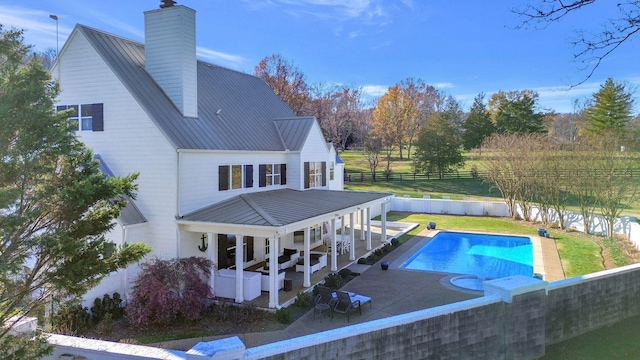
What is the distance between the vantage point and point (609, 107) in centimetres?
5322

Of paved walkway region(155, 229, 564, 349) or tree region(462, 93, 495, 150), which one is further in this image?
tree region(462, 93, 495, 150)

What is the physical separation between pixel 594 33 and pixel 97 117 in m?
14.9

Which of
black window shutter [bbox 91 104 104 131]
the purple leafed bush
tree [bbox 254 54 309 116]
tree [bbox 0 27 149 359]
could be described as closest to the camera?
tree [bbox 0 27 149 359]

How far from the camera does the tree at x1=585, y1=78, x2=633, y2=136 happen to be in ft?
171

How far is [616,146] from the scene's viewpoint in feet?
76.9

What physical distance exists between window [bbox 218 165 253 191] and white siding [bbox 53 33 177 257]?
223 centimetres

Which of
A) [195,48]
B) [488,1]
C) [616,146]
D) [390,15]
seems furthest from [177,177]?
[616,146]

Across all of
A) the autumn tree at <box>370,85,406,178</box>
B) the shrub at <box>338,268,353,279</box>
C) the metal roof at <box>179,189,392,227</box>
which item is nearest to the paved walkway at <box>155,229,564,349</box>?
the shrub at <box>338,268,353,279</box>

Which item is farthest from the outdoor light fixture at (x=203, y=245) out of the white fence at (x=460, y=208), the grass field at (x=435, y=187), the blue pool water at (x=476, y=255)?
the grass field at (x=435, y=187)

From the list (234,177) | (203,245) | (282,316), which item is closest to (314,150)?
(234,177)

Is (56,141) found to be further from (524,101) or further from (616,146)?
(524,101)

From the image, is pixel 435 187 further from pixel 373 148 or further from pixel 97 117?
pixel 97 117

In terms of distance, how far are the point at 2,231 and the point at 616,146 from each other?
27341 millimetres

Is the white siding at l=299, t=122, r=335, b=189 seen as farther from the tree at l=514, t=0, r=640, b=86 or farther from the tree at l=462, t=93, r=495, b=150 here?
the tree at l=462, t=93, r=495, b=150
